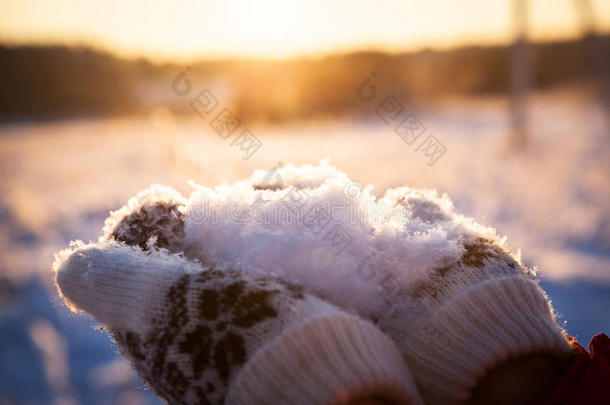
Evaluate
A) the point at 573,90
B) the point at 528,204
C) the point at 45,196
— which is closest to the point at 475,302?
the point at 528,204

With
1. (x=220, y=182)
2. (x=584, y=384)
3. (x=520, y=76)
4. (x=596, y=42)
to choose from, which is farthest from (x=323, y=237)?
(x=520, y=76)

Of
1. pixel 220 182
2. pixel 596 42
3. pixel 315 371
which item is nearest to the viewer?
pixel 315 371

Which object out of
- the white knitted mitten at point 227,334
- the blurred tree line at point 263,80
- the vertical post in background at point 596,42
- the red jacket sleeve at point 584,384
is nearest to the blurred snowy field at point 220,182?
the white knitted mitten at point 227,334

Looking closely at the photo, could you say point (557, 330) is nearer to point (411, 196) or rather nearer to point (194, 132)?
point (411, 196)

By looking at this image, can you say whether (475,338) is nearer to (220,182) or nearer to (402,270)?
(402,270)

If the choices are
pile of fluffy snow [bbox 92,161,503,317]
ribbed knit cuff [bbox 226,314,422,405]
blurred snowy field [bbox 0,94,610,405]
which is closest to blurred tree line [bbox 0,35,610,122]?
blurred snowy field [bbox 0,94,610,405]

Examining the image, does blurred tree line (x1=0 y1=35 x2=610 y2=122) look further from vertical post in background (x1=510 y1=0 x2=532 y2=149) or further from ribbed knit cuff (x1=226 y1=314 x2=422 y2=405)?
ribbed knit cuff (x1=226 y1=314 x2=422 y2=405)
